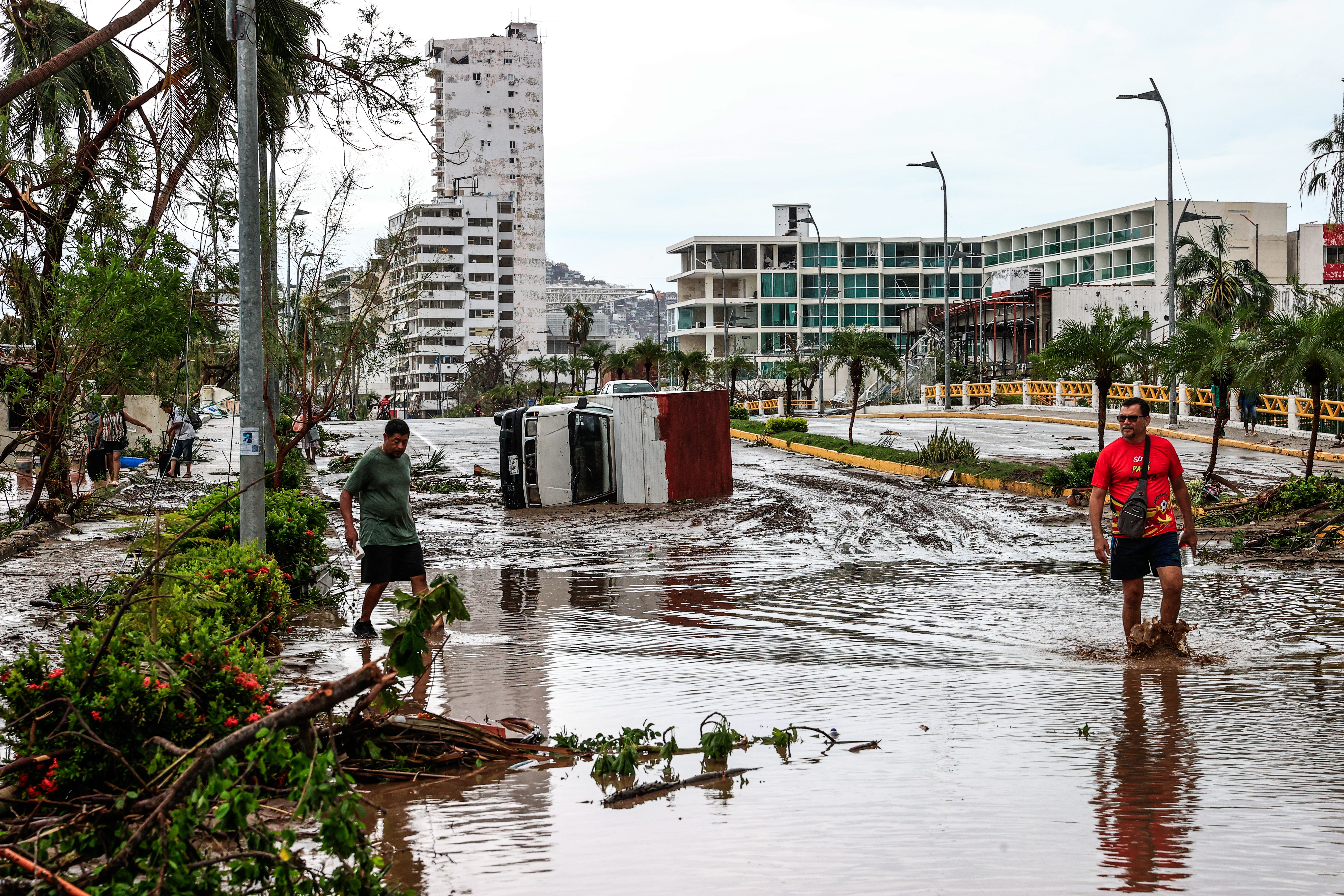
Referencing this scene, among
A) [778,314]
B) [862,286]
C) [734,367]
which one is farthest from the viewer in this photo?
[862,286]

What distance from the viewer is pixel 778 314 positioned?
9994 cm

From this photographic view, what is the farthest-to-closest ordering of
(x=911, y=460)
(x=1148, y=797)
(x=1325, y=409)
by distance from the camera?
1. (x=1325, y=409)
2. (x=911, y=460)
3. (x=1148, y=797)

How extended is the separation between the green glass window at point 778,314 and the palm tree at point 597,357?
18.0m

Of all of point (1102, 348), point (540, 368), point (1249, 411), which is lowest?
point (1249, 411)

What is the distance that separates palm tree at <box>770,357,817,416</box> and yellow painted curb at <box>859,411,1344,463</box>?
357cm

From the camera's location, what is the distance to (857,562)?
47.6 ft

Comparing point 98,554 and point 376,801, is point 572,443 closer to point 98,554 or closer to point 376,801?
point 98,554

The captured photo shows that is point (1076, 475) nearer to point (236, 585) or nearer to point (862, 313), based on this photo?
point (236, 585)

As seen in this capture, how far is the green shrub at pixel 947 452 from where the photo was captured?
2508 cm

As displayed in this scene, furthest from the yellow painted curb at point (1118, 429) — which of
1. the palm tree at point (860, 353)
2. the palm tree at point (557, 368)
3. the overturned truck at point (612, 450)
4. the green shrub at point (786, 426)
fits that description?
the palm tree at point (557, 368)

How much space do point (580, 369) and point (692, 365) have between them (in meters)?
24.3

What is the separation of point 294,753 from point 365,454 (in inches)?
209

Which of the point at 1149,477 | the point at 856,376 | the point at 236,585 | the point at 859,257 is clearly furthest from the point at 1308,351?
the point at 859,257

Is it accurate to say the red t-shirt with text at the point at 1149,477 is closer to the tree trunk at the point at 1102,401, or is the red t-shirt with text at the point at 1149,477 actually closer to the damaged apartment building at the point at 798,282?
the tree trunk at the point at 1102,401
